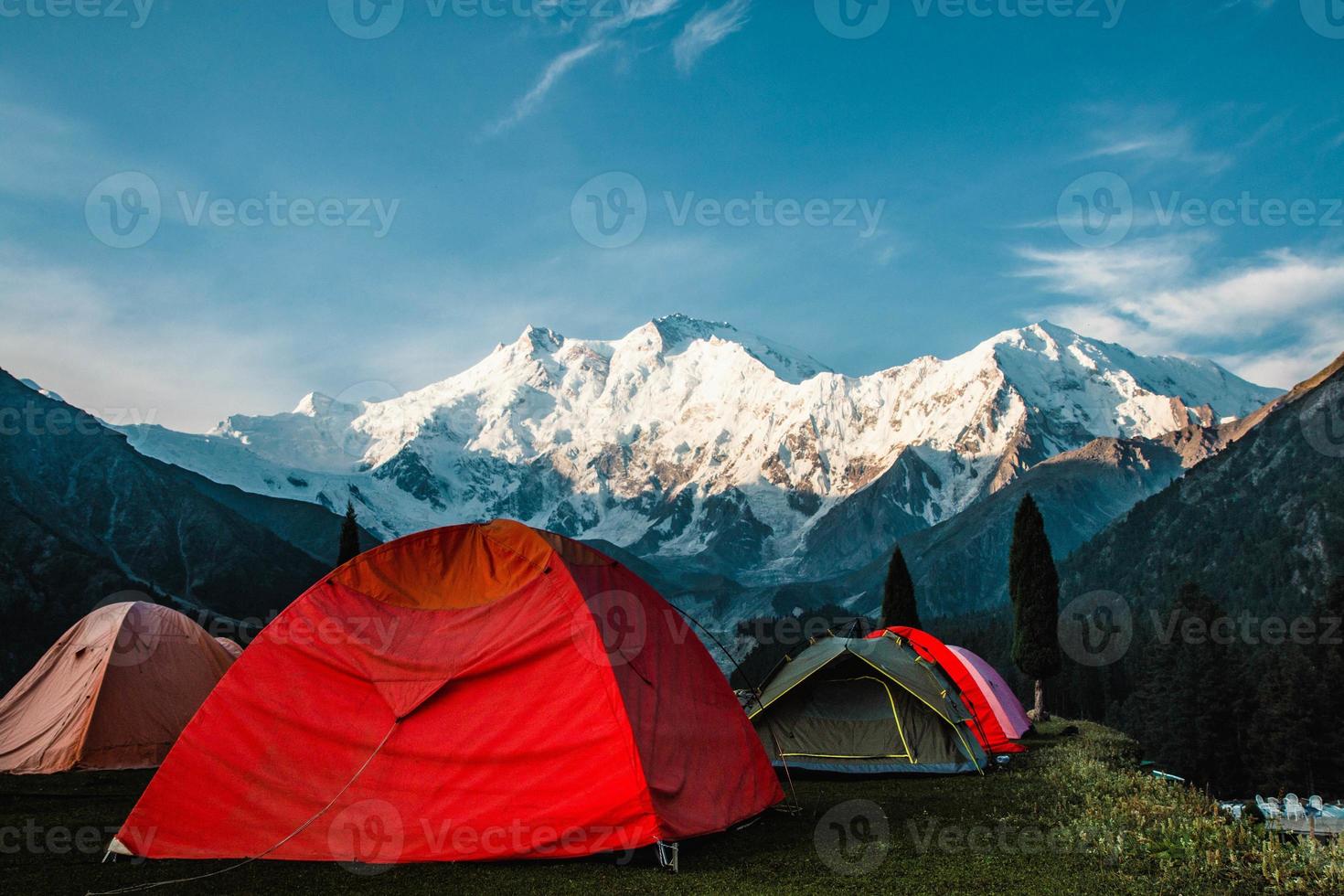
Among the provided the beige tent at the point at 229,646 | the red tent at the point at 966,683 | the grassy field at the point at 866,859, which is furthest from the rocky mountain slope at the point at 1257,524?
the beige tent at the point at 229,646

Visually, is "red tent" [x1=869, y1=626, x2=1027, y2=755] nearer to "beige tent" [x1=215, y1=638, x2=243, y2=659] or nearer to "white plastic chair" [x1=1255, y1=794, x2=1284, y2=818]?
"white plastic chair" [x1=1255, y1=794, x2=1284, y2=818]

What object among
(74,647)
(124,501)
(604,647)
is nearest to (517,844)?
(604,647)

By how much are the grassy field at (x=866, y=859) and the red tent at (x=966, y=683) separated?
8222mm

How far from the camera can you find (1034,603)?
134 feet

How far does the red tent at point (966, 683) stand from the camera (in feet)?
75.6

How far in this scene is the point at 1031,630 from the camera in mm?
40719

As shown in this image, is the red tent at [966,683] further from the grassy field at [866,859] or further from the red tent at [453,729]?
the red tent at [453,729]

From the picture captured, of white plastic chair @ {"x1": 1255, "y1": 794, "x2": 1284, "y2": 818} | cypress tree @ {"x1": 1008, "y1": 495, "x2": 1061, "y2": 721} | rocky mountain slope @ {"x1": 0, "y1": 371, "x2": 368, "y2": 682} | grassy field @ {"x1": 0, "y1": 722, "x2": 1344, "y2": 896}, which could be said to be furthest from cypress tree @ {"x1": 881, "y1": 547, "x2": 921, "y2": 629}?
rocky mountain slope @ {"x1": 0, "y1": 371, "x2": 368, "y2": 682}

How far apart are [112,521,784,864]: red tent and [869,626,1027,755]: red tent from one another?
1197cm

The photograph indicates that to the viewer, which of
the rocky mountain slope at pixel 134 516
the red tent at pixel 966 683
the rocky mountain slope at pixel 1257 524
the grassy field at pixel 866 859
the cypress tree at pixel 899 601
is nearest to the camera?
the grassy field at pixel 866 859

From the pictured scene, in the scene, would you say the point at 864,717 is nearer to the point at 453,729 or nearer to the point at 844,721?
the point at 844,721

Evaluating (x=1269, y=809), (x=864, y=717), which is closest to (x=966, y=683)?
(x=864, y=717)

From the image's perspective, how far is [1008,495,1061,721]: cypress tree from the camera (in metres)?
40.2

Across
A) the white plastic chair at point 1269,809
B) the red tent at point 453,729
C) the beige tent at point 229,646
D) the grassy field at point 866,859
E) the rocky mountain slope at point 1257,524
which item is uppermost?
→ the rocky mountain slope at point 1257,524
